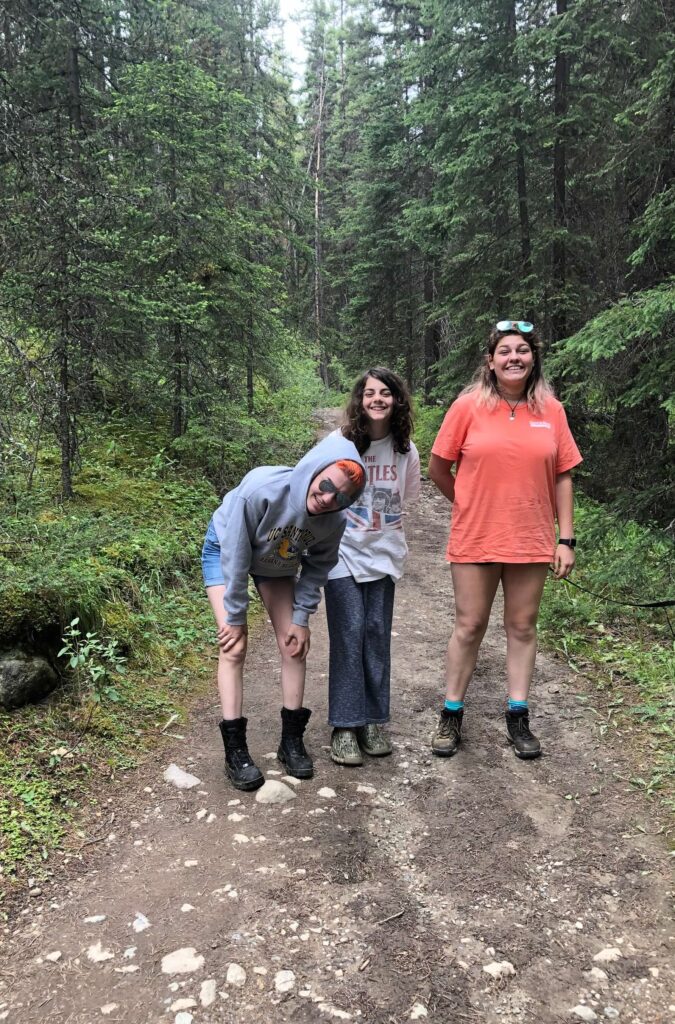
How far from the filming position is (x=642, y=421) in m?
7.36

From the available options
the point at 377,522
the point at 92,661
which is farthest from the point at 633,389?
the point at 92,661

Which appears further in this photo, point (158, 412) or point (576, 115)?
point (158, 412)

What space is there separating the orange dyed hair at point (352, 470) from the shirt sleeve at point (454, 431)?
828 millimetres

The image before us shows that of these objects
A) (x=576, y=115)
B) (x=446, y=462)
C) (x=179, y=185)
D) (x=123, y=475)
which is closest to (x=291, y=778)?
(x=446, y=462)

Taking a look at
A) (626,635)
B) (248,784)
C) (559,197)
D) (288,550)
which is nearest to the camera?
(288,550)

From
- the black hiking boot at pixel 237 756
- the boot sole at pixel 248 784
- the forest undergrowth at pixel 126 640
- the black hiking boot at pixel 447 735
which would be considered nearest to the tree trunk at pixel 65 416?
the forest undergrowth at pixel 126 640

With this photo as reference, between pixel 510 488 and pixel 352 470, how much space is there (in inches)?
42.7

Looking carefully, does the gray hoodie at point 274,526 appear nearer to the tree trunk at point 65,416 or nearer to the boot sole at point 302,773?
the boot sole at point 302,773

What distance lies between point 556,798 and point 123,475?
6290 millimetres

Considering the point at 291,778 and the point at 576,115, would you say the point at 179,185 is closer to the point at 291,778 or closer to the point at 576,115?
the point at 576,115

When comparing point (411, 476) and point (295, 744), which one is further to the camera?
point (411, 476)

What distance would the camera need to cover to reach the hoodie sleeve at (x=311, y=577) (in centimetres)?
346

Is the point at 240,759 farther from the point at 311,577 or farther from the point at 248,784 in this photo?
the point at 311,577

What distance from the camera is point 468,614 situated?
3.80 meters
